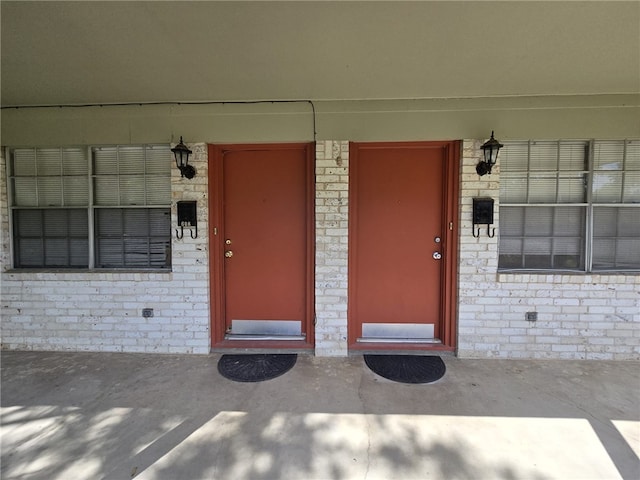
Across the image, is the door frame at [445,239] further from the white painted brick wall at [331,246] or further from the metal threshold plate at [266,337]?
the metal threshold plate at [266,337]

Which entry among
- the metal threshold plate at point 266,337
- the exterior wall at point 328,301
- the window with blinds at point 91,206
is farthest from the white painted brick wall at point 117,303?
the metal threshold plate at point 266,337

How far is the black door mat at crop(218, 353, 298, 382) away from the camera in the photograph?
7.95ft

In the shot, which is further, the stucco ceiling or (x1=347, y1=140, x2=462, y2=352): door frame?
(x1=347, y1=140, x2=462, y2=352): door frame

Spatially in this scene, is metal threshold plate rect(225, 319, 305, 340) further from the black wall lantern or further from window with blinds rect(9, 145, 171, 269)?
the black wall lantern

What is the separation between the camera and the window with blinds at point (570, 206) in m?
2.69

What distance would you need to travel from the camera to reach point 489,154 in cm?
249

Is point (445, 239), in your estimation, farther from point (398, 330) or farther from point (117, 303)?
point (117, 303)

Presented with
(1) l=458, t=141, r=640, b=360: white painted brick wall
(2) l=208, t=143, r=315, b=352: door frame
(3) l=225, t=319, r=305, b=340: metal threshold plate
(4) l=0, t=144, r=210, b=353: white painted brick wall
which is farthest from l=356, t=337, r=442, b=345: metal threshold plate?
(4) l=0, t=144, r=210, b=353: white painted brick wall

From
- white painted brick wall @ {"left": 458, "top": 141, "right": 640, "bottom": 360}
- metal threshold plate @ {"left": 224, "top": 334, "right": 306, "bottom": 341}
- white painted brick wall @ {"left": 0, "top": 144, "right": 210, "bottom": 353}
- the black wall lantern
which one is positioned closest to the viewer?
the black wall lantern

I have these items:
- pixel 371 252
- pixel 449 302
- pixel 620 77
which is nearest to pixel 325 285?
pixel 371 252

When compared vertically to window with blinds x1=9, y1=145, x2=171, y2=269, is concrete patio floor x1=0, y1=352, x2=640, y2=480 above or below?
below

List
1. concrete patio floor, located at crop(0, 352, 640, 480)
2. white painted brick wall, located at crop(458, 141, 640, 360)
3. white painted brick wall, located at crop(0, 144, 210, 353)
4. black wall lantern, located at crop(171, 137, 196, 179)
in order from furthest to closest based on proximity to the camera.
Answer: white painted brick wall, located at crop(0, 144, 210, 353)
white painted brick wall, located at crop(458, 141, 640, 360)
black wall lantern, located at crop(171, 137, 196, 179)
concrete patio floor, located at crop(0, 352, 640, 480)

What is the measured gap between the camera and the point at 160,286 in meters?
2.81

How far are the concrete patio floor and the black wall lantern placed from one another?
1765 mm
